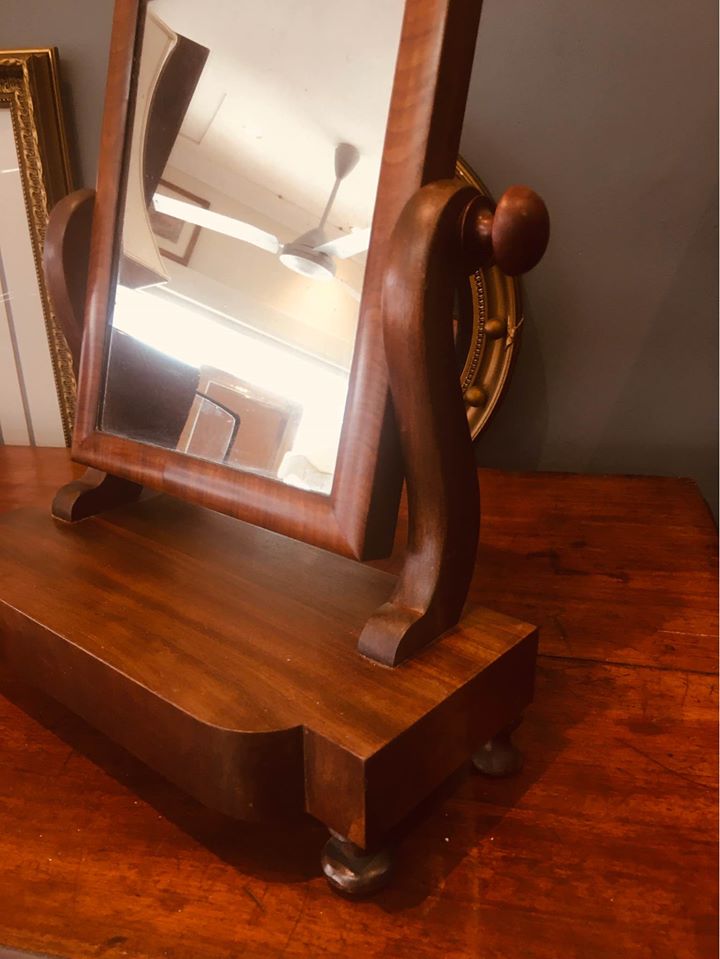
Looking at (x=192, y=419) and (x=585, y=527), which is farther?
(x=585, y=527)

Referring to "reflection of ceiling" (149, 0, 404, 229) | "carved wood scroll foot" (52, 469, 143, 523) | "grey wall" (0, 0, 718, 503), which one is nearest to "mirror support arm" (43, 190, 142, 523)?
"carved wood scroll foot" (52, 469, 143, 523)

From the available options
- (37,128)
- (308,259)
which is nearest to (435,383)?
(308,259)

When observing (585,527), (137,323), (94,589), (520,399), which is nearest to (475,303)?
(520,399)

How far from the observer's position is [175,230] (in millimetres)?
557

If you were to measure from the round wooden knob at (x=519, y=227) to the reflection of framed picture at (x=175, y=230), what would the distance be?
0.85ft

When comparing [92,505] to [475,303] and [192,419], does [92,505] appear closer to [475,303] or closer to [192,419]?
[192,419]

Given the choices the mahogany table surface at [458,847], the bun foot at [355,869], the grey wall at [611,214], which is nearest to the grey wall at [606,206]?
the grey wall at [611,214]

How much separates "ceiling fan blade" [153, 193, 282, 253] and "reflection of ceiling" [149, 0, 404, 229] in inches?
0.9

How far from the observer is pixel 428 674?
0.40 metres

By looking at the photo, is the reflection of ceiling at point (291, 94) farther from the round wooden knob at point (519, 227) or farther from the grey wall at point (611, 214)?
the grey wall at point (611, 214)

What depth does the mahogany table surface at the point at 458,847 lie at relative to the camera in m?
0.36

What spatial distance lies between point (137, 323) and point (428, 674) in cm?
37

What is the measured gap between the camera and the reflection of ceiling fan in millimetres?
458

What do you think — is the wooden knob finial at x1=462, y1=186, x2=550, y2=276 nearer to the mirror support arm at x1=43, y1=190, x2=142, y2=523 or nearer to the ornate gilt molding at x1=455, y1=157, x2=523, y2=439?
the mirror support arm at x1=43, y1=190, x2=142, y2=523
